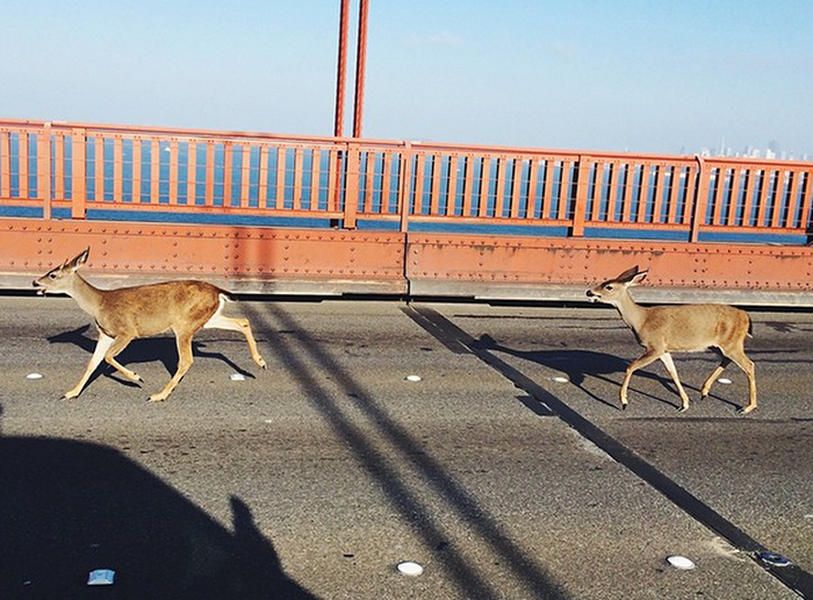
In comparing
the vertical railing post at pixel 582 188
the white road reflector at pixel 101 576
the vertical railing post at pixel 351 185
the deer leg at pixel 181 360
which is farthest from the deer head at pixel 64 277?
the vertical railing post at pixel 582 188

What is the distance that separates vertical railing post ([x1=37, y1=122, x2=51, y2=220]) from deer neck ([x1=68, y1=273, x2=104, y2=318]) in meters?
4.58

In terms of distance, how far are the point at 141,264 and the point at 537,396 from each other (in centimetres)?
615

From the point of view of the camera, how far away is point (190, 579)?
4.60m

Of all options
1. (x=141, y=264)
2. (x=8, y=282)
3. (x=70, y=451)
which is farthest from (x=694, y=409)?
(x=8, y=282)

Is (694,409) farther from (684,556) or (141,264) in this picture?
(141,264)

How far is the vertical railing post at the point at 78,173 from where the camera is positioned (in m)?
12.4

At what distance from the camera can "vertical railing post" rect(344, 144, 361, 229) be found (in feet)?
43.4

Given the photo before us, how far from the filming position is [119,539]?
16.5 feet

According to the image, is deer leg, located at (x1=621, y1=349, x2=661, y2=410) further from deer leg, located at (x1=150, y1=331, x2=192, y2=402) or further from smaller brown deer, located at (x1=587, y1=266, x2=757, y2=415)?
deer leg, located at (x1=150, y1=331, x2=192, y2=402)

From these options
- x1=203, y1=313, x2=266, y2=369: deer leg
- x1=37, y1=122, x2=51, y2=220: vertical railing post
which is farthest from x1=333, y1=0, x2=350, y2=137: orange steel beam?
x1=203, y1=313, x2=266, y2=369: deer leg

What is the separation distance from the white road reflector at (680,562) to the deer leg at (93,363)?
15.8 feet

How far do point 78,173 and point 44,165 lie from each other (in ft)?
1.49

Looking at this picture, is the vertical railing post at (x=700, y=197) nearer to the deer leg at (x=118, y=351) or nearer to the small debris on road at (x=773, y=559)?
the deer leg at (x=118, y=351)

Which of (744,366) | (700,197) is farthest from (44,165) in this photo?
(700,197)
